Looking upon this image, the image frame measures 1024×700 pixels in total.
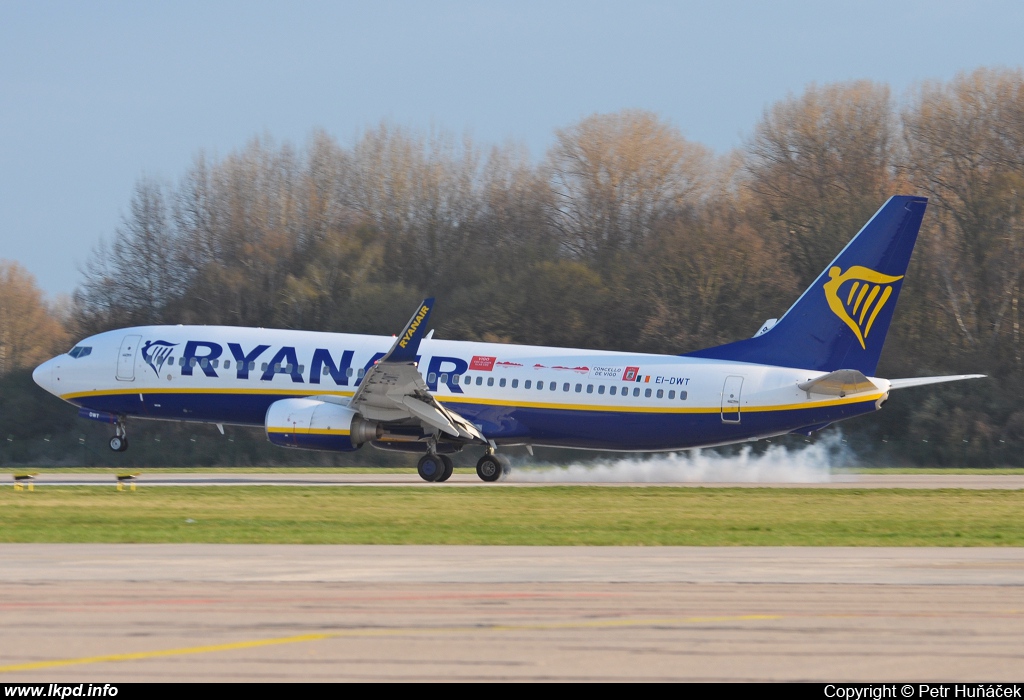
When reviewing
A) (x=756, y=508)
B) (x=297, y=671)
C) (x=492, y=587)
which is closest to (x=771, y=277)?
(x=756, y=508)

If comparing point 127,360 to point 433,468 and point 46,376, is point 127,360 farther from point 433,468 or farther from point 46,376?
point 433,468

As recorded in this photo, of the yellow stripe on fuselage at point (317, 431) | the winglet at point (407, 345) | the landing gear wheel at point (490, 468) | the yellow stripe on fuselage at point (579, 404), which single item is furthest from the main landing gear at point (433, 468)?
the winglet at point (407, 345)

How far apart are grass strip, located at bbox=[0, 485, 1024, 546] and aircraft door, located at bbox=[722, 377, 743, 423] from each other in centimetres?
288

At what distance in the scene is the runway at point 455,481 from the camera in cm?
3372

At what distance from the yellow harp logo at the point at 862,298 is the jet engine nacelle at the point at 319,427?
1257cm

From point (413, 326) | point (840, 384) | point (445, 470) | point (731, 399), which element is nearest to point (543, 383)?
point (445, 470)

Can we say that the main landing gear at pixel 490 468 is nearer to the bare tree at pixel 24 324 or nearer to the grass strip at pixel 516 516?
the grass strip at pixel 516 516

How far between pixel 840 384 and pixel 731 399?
282cm

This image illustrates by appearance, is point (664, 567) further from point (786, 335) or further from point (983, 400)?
point (983, 400)

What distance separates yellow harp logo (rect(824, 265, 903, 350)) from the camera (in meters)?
33.7

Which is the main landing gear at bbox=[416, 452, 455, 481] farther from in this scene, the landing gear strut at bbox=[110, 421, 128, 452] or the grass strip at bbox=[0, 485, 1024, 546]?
the landing gear strut at bbox=[110, 421, 128, 452]

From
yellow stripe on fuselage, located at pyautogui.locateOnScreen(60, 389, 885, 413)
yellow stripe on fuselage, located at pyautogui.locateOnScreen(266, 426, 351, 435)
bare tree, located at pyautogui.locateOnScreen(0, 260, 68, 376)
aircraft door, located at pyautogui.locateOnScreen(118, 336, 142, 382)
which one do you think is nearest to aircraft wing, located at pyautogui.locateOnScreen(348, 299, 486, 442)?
yellow stripe on fuselage, located at pyautogui.locateOnScreen(266, 426, 351, 435)

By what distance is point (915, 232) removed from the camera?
33.5 meters
